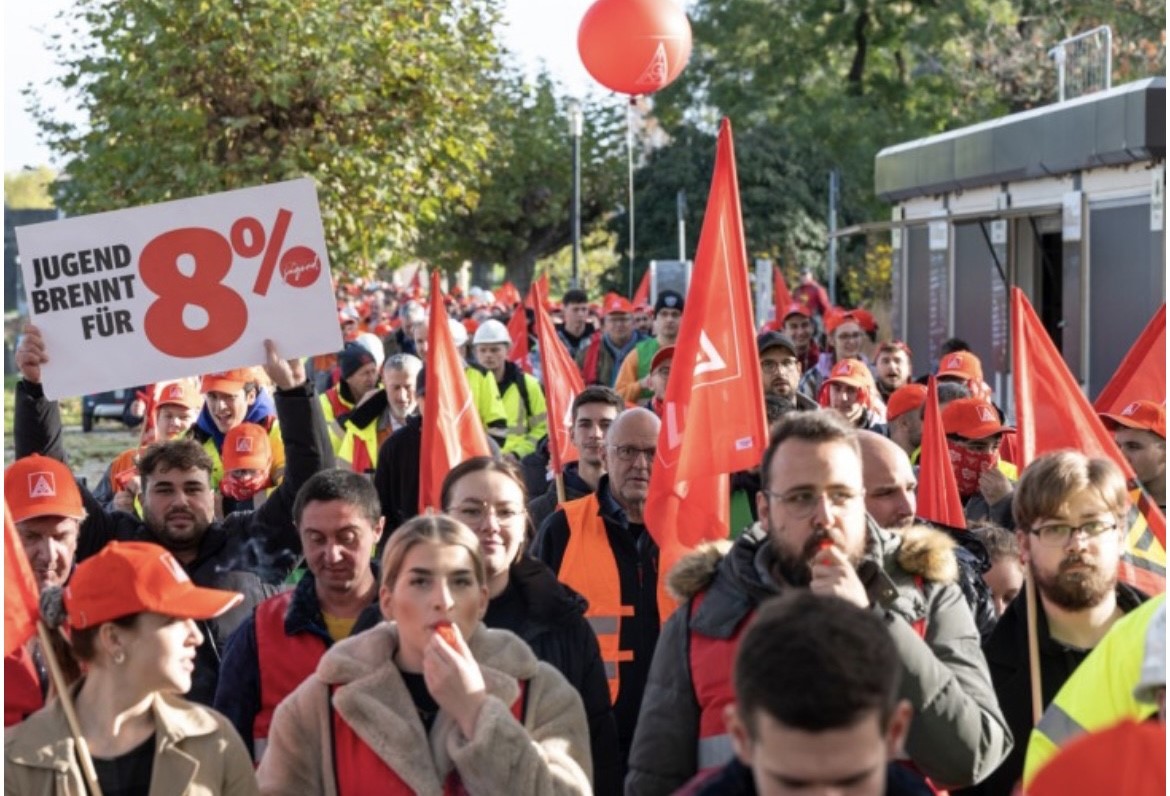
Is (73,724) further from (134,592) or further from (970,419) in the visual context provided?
(970,419)

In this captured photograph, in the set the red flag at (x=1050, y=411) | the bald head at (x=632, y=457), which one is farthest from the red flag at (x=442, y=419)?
the red flag at (x=1050, y=411)

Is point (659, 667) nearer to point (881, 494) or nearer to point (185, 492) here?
point (881, 494)

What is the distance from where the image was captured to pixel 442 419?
8.66 m

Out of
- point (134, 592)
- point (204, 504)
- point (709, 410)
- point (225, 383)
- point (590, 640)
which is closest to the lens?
point (134, 592)

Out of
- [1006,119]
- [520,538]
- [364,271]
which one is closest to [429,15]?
[364,271]

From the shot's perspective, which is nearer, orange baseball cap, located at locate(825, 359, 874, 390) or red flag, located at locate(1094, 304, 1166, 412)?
red flag, located at locate(1094, 304, 1166, 412)

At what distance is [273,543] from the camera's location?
24.5ft

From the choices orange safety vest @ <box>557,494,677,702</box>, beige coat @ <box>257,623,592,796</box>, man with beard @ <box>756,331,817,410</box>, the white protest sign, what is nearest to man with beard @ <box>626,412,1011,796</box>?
beige coat @ <box>257,623,592,796</box>

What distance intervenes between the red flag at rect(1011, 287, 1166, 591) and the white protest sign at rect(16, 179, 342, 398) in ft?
7.87

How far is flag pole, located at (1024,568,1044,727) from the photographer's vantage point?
5.29 m

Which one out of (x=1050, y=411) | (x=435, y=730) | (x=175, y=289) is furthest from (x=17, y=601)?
(x=1050, y=411)

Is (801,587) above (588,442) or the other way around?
above

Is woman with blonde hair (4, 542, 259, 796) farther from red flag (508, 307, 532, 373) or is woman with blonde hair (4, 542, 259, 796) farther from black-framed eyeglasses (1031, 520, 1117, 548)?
red flag (508, 307, 532, 373)

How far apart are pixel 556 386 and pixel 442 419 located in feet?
9.01
